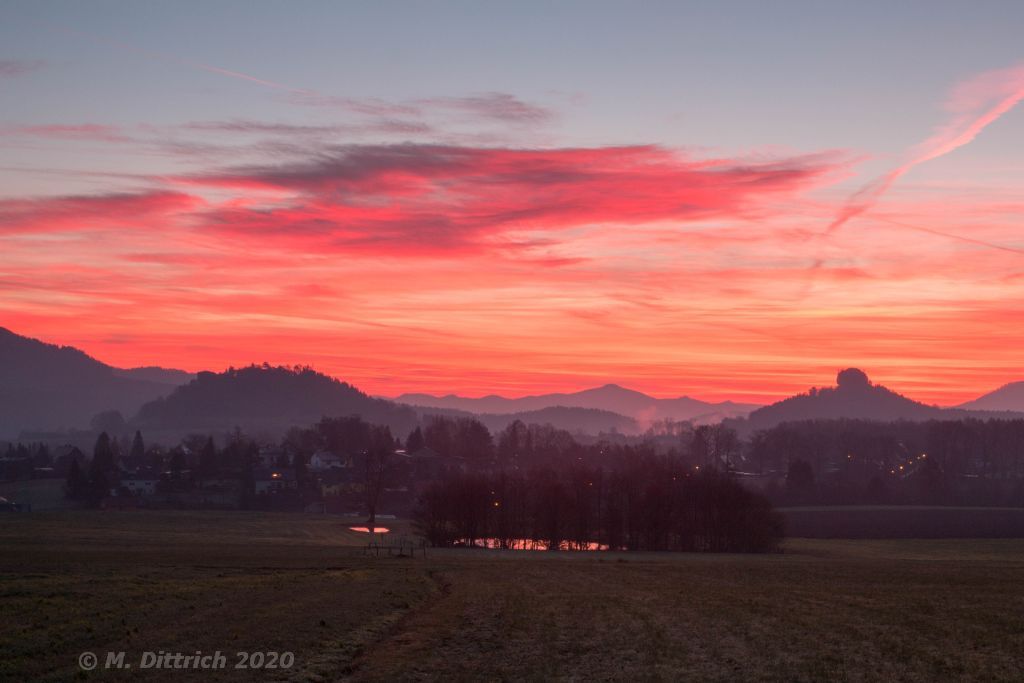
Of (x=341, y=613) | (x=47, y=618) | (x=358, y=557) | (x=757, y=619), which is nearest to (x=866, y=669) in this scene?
(x=757, y=619)

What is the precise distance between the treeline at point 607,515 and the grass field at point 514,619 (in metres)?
48.1

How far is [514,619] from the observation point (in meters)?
37.7

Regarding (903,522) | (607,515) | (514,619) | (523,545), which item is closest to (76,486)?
(523,545)

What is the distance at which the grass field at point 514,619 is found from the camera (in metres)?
28.7

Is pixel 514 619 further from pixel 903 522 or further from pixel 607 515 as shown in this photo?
pixel 903 522

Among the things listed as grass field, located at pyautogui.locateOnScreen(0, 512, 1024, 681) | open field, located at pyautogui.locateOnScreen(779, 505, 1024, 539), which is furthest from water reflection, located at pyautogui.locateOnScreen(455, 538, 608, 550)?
grass field, located at pyautogui.locateOnScreen(0, 512, 1024, 681)

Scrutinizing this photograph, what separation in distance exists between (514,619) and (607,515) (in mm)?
83827

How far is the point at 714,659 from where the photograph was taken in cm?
3017

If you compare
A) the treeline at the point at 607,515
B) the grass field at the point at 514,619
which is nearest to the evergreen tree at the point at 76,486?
the treeline at the point at 607,515

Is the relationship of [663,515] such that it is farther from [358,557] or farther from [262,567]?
[262,567]

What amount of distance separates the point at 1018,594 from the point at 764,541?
6450cm

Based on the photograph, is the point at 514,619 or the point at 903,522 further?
the point at 903,522

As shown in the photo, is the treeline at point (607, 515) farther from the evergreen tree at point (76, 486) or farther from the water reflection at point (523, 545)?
the evergreen tree at point (76, 486)

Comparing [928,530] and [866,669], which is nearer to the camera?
[866,669]
